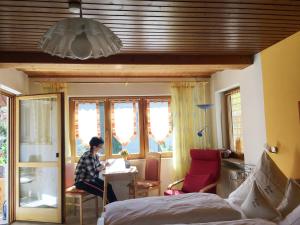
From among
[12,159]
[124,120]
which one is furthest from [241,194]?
[12,159]

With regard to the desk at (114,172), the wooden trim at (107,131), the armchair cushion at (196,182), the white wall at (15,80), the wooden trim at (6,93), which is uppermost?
the white wall at (15,80)

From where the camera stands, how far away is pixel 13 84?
13.4 feet

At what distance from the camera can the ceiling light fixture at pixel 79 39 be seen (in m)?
1.50

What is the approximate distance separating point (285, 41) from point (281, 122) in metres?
0.84

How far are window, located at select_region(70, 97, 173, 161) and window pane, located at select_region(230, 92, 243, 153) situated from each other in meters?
1.10

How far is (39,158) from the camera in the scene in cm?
436

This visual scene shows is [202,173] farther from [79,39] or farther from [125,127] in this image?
[79,39]

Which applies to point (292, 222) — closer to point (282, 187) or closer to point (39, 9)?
point (282, 187)

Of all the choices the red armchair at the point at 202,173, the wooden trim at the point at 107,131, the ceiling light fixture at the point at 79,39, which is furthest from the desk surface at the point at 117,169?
the ceiling light fixture at the point at 79,39

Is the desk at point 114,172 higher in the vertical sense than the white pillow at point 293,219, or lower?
higher

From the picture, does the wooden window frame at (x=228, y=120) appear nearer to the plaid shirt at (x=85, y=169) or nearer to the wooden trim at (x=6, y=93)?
the plaid shirt at (x=85, y=169)

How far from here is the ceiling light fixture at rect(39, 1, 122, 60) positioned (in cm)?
150

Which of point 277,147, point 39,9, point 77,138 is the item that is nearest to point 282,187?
point 277,147

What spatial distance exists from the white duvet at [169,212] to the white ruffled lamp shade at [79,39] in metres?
1.41
